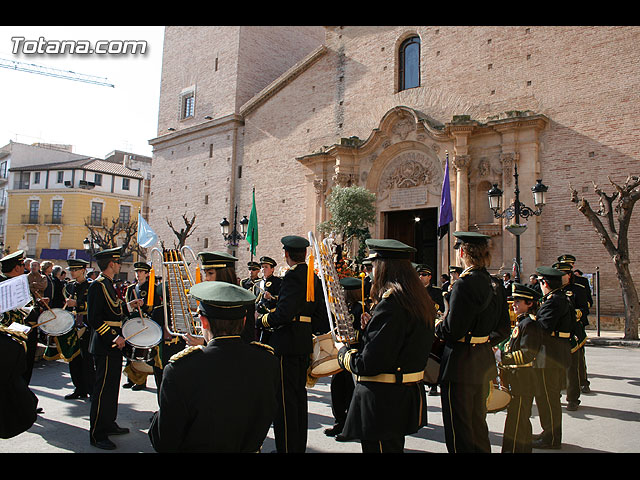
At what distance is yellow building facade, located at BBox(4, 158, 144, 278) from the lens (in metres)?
46.0

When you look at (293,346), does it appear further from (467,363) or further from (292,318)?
(467,363)

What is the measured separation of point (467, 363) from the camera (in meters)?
4.23

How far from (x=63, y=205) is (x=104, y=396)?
46050 millimetres

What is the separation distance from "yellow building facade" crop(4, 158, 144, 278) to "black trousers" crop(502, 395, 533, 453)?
44325 millimetres

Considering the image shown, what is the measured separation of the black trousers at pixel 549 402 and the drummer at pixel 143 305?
4.60m

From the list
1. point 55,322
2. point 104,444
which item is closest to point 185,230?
point 55,322

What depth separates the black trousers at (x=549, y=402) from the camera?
5.46 metres

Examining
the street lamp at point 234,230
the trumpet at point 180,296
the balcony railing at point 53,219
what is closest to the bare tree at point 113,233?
the balcony railing at point 53,219

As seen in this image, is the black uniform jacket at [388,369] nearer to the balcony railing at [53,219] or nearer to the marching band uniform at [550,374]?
the marching band uniform at [550,374]

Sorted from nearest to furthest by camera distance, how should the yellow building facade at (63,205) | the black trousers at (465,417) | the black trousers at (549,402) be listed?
1. the black trousers at (465,417)
2. the black trousers at (549,402)
3. the yellow building facade at (63,205)

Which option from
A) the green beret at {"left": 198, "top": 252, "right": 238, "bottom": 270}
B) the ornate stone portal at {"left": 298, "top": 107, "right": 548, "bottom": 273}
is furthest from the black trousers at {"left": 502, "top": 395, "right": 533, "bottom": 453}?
the ornate stone portal at {"left": 298, "top": 107, "right": 548, "bottom": 273}

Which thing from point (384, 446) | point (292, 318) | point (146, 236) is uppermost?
point (146, 236)
